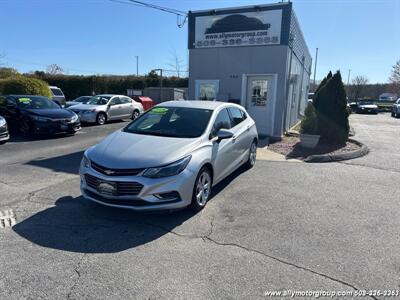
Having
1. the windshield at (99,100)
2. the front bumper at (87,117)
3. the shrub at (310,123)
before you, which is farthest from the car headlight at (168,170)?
the windshield at (99,100)

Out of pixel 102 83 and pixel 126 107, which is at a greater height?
pixel 102 83

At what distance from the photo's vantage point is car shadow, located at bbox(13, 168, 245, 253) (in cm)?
363

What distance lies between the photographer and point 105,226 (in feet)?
13.4

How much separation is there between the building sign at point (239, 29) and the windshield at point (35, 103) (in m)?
6.02

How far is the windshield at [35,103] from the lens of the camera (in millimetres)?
11262

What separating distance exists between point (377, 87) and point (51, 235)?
67.2 m

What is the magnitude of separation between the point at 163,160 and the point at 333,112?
771 cm

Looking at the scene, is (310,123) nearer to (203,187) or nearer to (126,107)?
(203,187)

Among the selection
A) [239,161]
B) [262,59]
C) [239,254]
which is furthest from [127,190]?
[262,59]

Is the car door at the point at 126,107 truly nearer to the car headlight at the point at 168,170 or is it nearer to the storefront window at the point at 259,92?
the storefront window at the point at 259,92

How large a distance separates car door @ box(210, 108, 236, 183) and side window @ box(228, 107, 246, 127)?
0.78 feet

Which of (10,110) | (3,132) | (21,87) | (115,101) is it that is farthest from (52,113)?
(21,87)

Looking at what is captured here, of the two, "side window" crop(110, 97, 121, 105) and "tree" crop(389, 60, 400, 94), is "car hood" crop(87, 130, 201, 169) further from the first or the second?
"tree" crop(389, 60, 400, 94)

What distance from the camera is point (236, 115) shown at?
650cm
